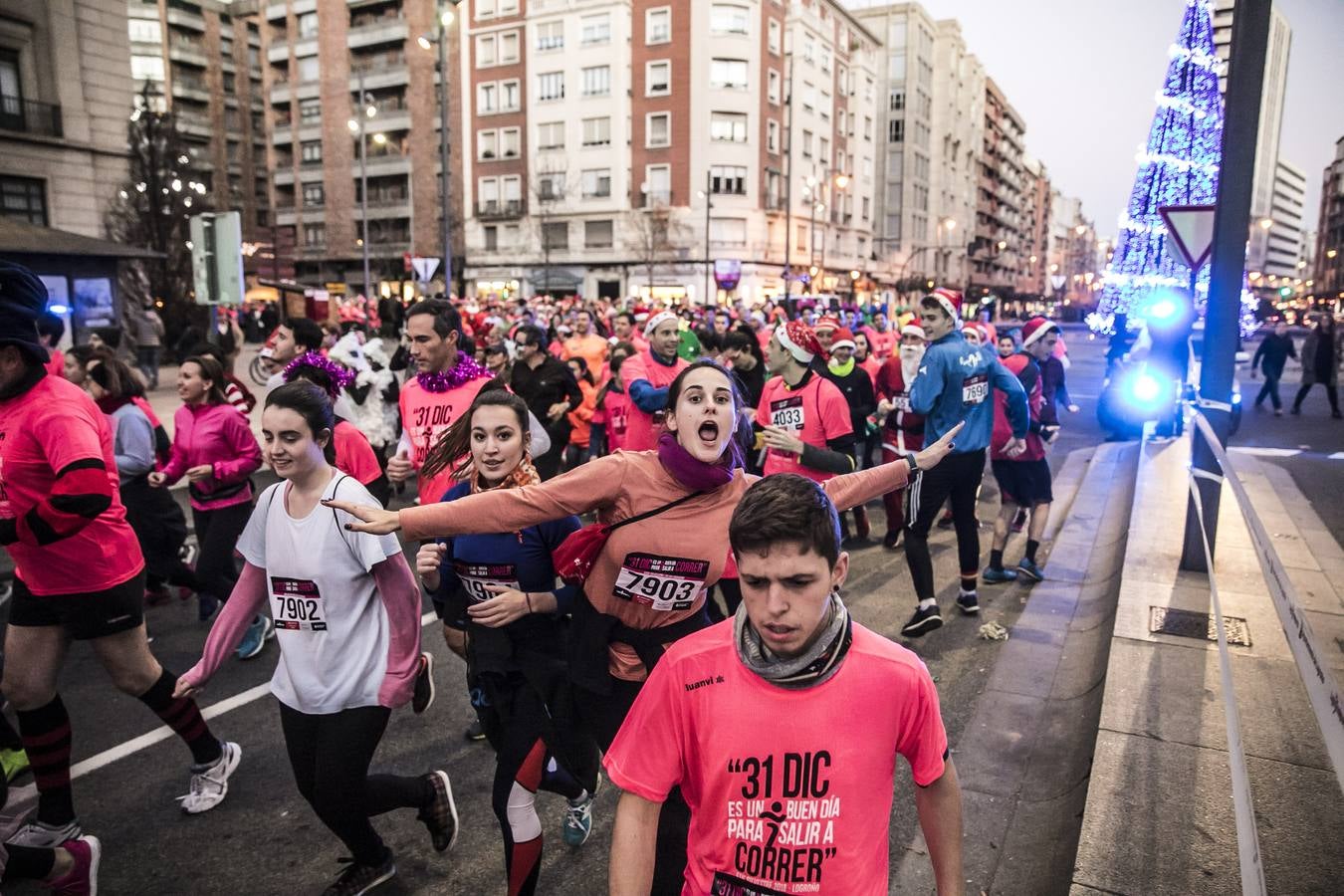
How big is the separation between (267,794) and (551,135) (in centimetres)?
5749

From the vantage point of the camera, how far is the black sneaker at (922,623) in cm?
582

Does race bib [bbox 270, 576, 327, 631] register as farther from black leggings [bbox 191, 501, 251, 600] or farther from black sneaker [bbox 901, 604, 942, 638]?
black sneaker [bbox 901, 604, 942, 638]

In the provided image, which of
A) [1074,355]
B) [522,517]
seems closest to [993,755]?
[522,517]

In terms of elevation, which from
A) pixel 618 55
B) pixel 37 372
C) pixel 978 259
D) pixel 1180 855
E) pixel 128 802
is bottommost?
pixel 128 802

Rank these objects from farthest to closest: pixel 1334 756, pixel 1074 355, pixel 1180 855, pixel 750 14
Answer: pixel 750 14 < pixel 1074 355 < pixel 1180 855 < pixel 1334 756

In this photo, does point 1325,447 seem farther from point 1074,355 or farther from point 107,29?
point 107,29

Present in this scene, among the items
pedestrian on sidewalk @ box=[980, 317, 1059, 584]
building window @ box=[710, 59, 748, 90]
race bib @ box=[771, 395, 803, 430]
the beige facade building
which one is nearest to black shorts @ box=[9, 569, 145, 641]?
race bib @ box=[771, 395, 803, 430]

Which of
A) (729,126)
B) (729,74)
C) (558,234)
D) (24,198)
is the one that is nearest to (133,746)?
(24,198)

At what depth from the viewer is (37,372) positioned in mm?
3441

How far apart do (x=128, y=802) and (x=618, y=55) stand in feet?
187

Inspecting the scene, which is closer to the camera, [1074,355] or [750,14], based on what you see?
[1074,355]

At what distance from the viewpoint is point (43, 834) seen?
3.43 m

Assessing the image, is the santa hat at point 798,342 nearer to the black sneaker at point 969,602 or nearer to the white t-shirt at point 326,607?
the black sneaker at point 969,602

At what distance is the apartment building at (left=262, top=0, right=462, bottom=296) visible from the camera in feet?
198
